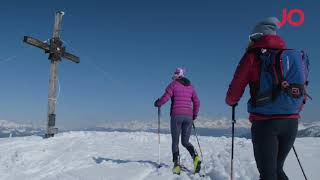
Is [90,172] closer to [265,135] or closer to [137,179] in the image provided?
[137,179]

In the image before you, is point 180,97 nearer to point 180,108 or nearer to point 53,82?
point 180,108

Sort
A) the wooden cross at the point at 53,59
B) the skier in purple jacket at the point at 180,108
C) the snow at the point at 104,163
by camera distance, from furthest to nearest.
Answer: the wooden cross at the point at 53,59 → the skier in purple jacket at the point at 180,108 → the snow at the point at 104,163

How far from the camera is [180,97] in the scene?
8.87m

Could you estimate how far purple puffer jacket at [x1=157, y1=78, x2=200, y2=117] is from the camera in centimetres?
884

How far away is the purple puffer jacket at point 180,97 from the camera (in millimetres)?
8844

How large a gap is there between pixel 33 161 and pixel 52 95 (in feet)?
17.7

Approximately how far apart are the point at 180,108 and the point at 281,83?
4854 millimetres

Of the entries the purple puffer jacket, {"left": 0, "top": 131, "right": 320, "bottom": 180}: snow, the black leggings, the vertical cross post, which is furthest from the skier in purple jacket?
the vertical cross post

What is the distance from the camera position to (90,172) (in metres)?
8.84

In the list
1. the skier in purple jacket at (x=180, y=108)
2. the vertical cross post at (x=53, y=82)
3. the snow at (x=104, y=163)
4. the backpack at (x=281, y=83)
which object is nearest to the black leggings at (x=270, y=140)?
the backpack at (x=281, y=83)

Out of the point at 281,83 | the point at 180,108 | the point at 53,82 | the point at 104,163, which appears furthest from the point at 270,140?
the point at 53,82

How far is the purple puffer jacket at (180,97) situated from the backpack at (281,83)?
15.3 ft

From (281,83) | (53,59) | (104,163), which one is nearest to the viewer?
(281,83)

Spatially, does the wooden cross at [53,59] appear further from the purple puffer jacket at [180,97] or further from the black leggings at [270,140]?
the black leggings at [270,140]
